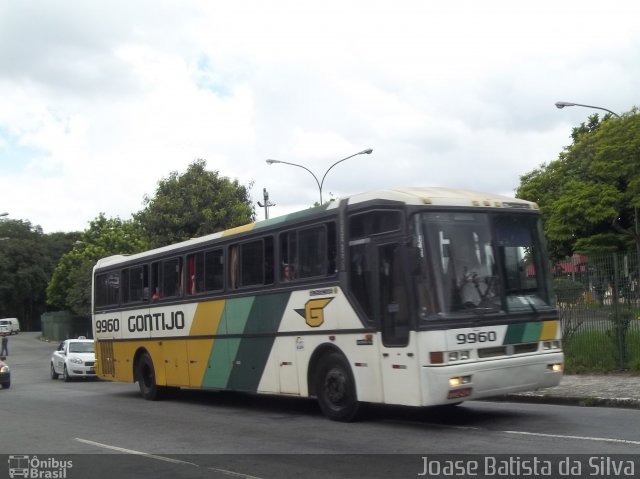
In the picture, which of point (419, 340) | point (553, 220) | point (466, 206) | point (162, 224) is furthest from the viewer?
point (553, 220)

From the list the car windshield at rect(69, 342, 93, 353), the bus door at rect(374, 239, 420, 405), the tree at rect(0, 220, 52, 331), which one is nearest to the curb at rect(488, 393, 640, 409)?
the bus door at rect(374, 239, 420, 405)

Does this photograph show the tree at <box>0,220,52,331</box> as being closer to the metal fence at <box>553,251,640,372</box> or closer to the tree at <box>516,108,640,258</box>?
the tree at <box>516,108,640,258</box>

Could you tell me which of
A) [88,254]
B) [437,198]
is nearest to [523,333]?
[437,198]

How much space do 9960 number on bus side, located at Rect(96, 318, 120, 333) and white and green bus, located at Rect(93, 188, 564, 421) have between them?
17.9 ft

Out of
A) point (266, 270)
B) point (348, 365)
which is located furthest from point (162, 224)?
point (348, 365)

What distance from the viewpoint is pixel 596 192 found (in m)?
42.7

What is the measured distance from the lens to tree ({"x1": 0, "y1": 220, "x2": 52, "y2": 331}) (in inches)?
3354

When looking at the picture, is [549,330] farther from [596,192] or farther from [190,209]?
[596,192]

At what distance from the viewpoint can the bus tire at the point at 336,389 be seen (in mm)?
11195

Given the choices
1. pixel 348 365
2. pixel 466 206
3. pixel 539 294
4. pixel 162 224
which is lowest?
pixel 348 365

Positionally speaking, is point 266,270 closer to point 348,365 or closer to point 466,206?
point 348,365

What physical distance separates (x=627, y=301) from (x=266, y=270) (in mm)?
7868

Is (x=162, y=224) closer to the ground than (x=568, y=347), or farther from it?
farther from it

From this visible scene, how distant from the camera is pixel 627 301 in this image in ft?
52.1
